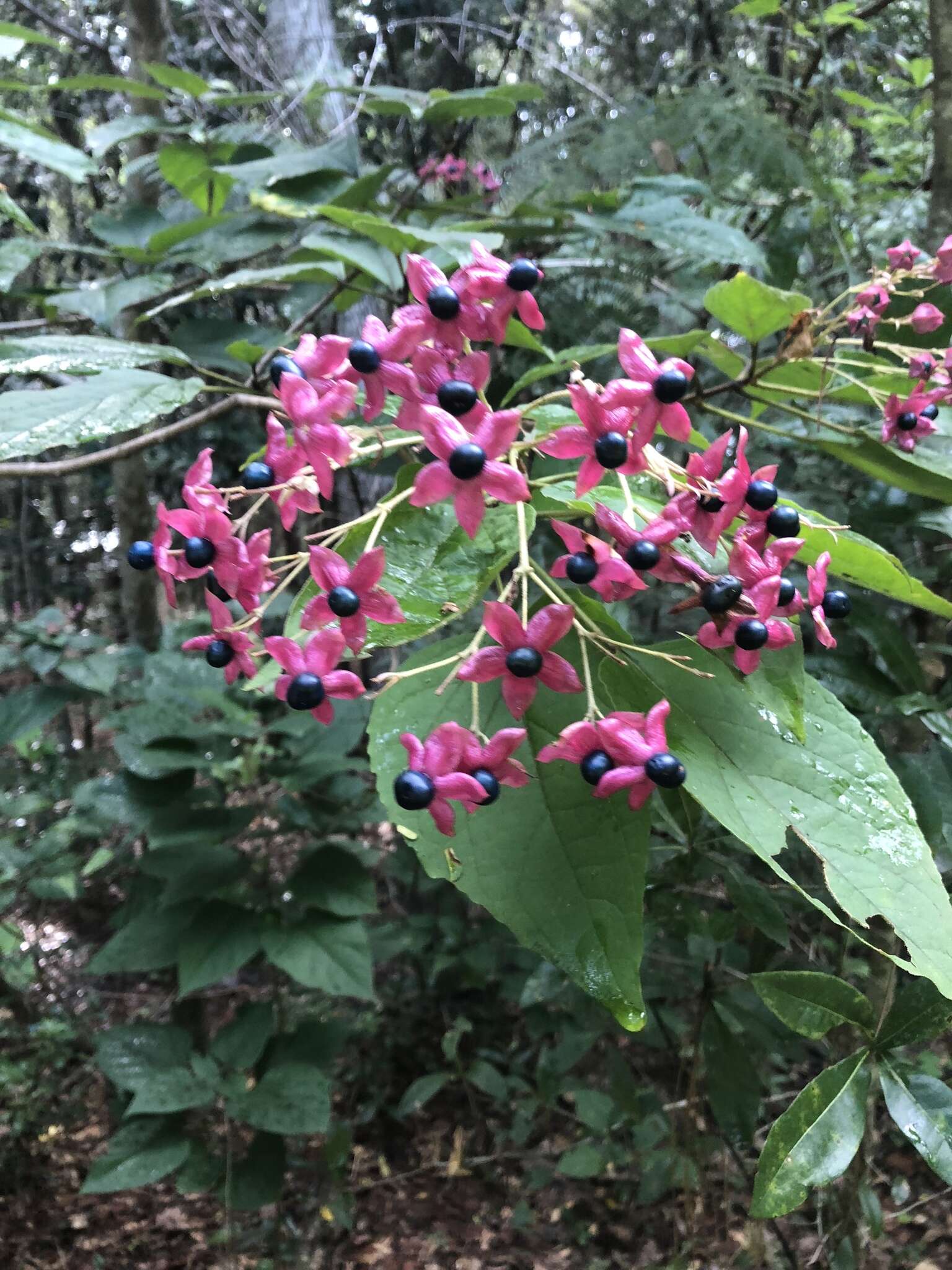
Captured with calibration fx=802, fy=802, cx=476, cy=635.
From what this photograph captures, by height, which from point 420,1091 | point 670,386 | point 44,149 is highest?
point 44,149

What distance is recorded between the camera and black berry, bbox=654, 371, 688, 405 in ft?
1.92

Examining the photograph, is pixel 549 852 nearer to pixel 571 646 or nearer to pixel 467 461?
pixel 571 646

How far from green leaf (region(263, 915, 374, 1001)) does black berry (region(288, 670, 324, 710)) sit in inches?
42.7

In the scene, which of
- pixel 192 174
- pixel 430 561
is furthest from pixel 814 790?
pixel 192 174

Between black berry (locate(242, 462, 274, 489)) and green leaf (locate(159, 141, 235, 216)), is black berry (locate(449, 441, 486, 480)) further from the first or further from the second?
green leaf (locate(159, 141, 235, 216))

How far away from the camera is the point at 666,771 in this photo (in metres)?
0.55

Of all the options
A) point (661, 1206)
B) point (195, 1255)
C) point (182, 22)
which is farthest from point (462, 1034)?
point (182, 22)

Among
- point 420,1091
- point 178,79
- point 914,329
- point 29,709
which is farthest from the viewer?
point 420,1091

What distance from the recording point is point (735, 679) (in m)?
0.65

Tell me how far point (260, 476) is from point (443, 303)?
8.5 inches

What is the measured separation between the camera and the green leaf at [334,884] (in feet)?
5.45

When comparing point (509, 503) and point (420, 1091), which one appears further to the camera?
point (420, 1091)

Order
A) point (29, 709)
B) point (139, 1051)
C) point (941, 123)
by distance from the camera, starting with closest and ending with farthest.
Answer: point (941, 123) → point (139, 1051) → point (29, 709)

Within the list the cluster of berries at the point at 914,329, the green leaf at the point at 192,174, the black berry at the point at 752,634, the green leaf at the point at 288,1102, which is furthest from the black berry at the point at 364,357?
the green leaf at the point at 288,1102
